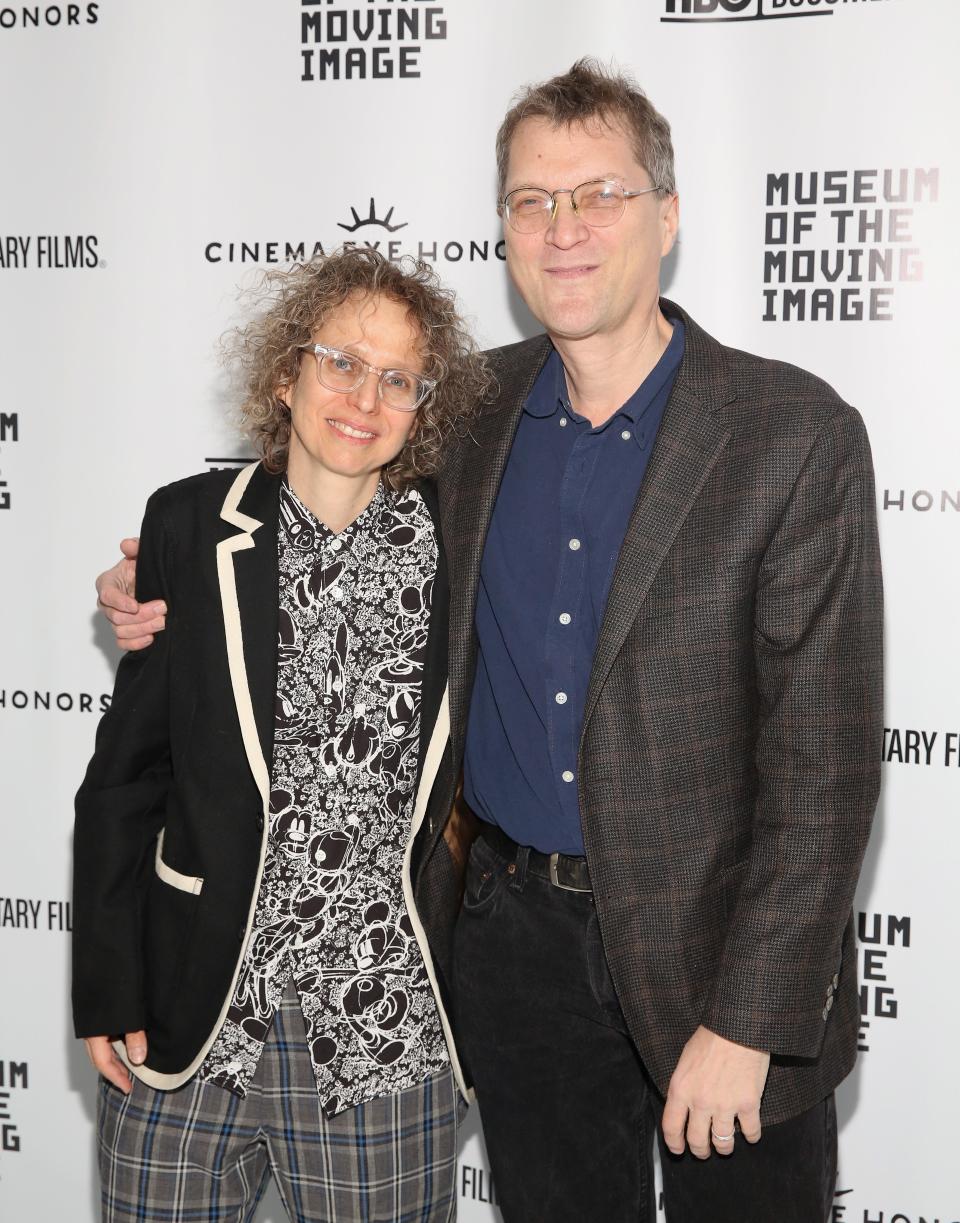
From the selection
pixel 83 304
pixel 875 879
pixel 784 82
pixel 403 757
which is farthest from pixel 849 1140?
pixel 83 304

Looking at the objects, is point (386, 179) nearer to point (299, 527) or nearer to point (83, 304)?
point (83, 304)

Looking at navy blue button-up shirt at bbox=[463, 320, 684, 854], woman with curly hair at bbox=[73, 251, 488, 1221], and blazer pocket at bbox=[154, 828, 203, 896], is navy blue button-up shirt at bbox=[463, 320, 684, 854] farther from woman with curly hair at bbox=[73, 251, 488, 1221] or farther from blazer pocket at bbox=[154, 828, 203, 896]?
blazer pocket at bbox=[154, 828, 203, 896]

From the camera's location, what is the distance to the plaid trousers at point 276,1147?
71.3 inches

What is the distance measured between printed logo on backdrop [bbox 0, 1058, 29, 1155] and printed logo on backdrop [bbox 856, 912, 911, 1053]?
2097 mm

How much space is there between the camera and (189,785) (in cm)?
181

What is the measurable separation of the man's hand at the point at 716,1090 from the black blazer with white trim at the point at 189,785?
395 mm

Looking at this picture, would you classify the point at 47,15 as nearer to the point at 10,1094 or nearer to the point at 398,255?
the point at 398,255

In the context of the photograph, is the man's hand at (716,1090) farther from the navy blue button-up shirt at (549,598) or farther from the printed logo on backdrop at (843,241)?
the printed logo on backdrop at (843,241)

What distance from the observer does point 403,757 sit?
184cm

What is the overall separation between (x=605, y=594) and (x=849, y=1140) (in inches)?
66.2

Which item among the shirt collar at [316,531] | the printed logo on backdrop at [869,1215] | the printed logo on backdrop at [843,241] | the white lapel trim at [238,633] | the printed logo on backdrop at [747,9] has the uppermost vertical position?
the printed logo on backdrop at [747,9]

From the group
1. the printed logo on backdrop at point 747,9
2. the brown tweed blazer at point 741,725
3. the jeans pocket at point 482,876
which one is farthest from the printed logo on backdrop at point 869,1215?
the printed logo on backdrop at point 747,9

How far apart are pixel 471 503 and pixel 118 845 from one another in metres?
0.75

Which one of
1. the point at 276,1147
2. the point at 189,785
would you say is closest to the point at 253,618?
the point at 189,785
